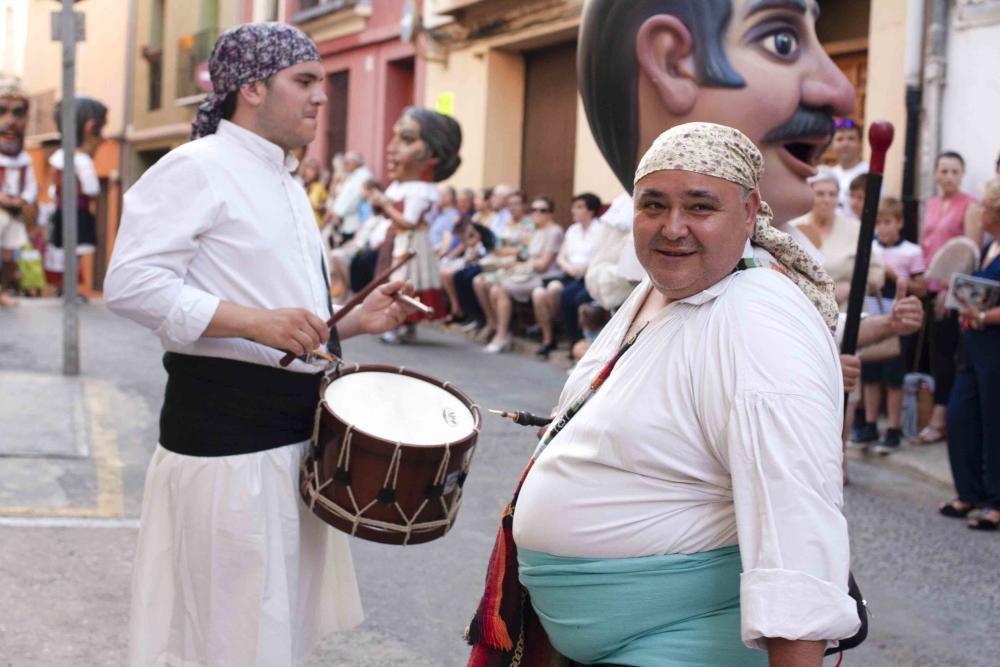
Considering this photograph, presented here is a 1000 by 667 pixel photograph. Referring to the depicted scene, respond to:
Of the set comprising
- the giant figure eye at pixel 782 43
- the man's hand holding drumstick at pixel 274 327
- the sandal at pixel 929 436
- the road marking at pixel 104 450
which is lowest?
the road marking at pixel 104 450

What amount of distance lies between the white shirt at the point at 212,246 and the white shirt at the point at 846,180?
5888 millimetres

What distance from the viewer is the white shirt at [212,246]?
310 cm

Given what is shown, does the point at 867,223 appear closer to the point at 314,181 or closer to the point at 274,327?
the point at 274,327

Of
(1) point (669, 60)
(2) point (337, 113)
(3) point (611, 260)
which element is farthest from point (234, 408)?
(2) point (337, 113)

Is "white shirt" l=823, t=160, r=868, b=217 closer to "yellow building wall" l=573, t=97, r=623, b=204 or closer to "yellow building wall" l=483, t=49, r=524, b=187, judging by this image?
"yellow building wall" l=573, t=97, r=623, b=204

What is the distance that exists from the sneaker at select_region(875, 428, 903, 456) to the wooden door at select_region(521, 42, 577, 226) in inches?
324

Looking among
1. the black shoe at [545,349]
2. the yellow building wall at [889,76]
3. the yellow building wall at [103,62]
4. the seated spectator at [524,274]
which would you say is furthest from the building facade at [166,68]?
the yellow building wall at [889,76]

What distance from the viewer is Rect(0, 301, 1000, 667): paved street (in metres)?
4.54

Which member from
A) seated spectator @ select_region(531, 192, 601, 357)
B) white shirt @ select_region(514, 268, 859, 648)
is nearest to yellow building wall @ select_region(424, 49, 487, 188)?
seated spectator @ select_region(531, 192, 601, 357)

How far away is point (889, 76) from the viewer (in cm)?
1038

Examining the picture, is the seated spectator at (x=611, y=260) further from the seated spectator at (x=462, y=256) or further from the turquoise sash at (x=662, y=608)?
the seated spectator at (x=462, y=256)

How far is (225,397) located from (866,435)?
19.2 feet

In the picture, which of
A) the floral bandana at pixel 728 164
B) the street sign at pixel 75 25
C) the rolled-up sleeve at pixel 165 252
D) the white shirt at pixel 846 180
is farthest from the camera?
the street sign at pixel 75 25

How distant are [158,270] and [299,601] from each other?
3.03 ft
